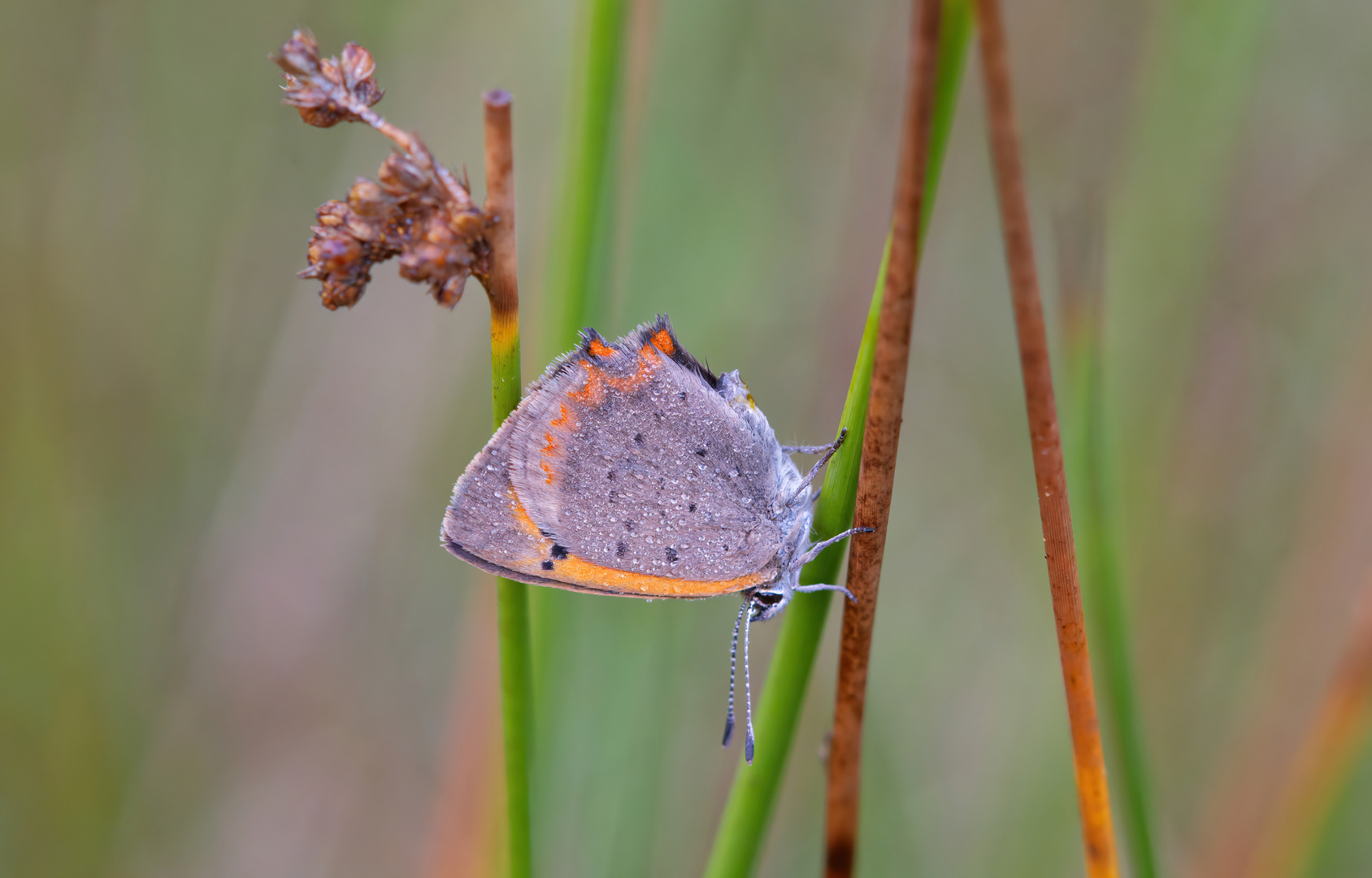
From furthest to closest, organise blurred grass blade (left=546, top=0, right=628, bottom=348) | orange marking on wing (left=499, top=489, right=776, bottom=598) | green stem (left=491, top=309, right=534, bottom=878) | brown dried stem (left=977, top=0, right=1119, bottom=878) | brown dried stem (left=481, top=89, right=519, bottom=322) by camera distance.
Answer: orange marking on wing (left=499, top=489, right=776, bottom=598), blurred grass blade (left=546, top=0, right=628, bottom=348), green stem (left=491, top=309, right=534, bottom=878), brown dried stem (left=481, top=89, right=519, bottom=322), brown dried stem (left=977, top=0, right=1119, bottom=878)

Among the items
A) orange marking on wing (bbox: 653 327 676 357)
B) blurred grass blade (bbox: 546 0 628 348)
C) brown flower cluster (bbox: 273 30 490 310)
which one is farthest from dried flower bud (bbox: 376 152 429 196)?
orange marking on wing (bbox: 653 327 676 357)

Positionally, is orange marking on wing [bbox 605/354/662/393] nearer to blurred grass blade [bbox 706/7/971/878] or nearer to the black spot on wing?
the black spot on wing

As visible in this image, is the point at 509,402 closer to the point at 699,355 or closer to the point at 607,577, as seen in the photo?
the point at 607,577

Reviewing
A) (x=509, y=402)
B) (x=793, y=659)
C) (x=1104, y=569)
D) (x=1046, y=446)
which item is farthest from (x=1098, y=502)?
(x=509, y=402)

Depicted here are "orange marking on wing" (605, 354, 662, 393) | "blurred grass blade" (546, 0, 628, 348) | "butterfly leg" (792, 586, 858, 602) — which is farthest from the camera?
"orange marking on wing" (605, 354, 662, 393)

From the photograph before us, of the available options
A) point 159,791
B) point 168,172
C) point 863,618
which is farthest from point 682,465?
point 168,172

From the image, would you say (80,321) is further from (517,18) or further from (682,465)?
(682,465)
